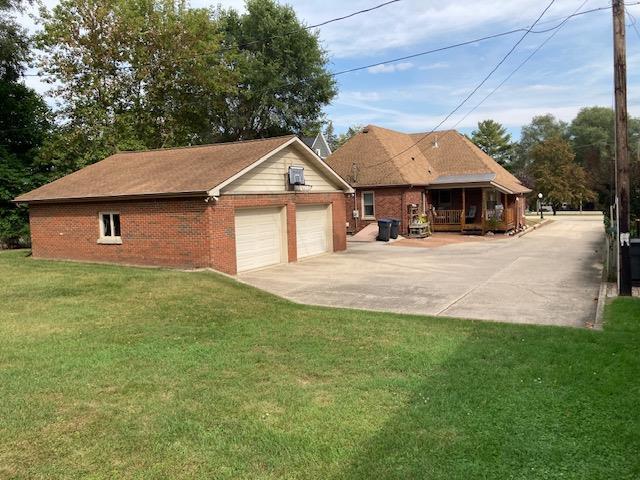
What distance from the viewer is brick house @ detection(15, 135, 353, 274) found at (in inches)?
572

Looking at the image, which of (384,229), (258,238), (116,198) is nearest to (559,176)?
(384,229)

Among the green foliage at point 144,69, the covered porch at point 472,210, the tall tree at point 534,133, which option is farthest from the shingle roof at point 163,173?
the tall tree at point 534,133

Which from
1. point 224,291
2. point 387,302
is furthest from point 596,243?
point 224,291

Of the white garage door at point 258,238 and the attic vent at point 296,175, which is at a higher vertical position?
the attic vent at point 296,175

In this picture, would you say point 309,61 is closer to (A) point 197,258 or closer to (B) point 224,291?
A: (A) point 197,258

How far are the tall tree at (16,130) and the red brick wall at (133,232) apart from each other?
7046 mm

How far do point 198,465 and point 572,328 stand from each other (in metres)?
6.31

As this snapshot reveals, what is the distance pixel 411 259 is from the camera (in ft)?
59.4

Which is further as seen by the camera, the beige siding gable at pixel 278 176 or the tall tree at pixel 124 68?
the tall tree at pixel 124 68

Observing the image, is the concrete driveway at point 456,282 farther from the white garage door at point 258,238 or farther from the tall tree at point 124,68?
the tall tree at point 124,68

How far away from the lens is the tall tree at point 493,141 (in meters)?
79.7

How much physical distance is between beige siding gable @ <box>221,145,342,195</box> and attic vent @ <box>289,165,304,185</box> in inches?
7.0

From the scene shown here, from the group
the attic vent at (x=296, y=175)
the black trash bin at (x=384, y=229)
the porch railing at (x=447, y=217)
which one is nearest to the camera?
the attic vent at (x=296, y=175)

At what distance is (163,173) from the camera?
16750 millimetres
